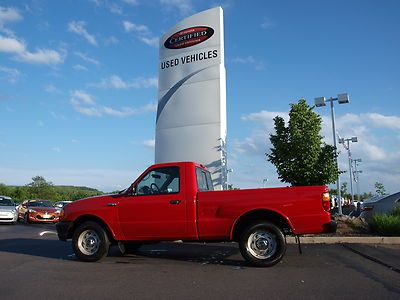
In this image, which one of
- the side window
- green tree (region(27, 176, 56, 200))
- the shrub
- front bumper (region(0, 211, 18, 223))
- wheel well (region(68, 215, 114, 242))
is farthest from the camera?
green tree (region(27, 176, 56, 200))

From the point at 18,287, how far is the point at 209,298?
2.86 meters

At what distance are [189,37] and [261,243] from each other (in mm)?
13746

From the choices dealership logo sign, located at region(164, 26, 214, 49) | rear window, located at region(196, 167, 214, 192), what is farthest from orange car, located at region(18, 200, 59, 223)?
rear window, located at region(196, 167, 214, 192)

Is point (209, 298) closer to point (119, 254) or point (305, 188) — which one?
point (305, 188)

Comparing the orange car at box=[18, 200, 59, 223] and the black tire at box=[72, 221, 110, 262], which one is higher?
the orange car at box=[18, 200, 59, 223]

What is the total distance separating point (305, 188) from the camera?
Result: 786 centimetres

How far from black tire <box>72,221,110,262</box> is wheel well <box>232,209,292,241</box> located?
2.65 metres

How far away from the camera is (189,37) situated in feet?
64.7

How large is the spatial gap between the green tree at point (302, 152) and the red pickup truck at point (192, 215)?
25.4 ft

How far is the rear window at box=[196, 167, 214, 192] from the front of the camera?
28.9 feet

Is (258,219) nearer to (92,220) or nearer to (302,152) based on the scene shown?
(92,220)

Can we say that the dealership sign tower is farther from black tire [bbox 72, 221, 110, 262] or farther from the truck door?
black tire [bbox 72, 221, 110, 262]

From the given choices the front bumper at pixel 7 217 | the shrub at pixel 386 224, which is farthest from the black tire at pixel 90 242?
the front bumper at pixel 7 217

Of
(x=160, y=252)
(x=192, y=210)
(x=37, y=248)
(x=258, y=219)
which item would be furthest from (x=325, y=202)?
(x=37, y=248)
